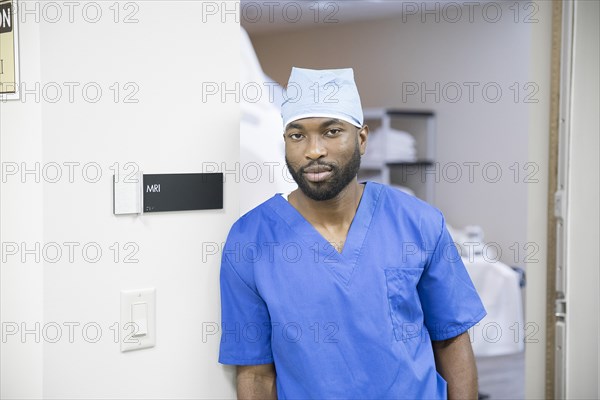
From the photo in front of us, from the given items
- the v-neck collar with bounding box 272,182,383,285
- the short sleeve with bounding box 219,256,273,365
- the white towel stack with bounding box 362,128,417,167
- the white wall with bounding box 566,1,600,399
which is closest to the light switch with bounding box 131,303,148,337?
the short sleeve with bounding box 219,256,273,365

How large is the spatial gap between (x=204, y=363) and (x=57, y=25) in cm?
65

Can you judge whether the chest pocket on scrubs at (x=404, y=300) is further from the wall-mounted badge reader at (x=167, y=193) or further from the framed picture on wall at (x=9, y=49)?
the framed picture on wall at (x=9, y=49)

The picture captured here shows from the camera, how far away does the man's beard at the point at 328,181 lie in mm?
1166

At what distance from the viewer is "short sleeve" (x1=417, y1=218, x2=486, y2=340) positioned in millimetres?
1281

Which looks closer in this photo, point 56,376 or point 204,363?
point 56,376

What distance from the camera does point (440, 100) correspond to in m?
4.16

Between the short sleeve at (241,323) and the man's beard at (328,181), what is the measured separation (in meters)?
0.20

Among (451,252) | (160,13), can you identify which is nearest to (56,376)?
(160,13)

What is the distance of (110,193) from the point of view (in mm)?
1119

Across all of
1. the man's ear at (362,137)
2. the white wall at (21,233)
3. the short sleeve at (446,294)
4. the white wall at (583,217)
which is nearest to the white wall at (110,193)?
the white wall at (21,233)

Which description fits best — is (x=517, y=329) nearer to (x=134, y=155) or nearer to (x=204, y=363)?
(x=204, y=363)

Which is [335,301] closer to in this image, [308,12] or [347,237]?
[347,237]

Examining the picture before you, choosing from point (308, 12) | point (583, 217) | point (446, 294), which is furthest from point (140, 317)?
point (308, 12)

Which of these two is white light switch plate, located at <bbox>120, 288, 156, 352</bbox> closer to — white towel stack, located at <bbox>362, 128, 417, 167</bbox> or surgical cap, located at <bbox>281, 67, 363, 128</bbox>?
surgical cap, located at <bbox>281, 67, 363, 128</bbox>
